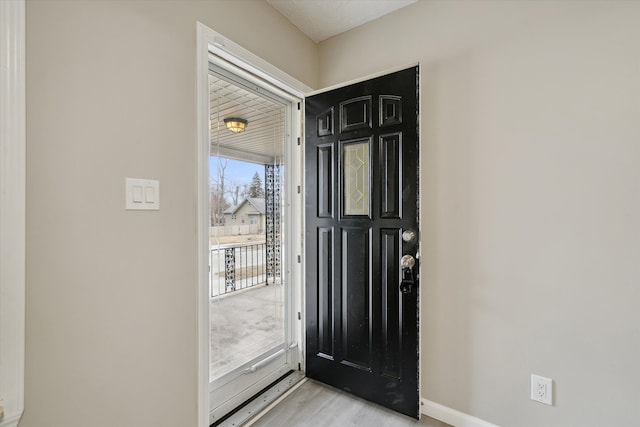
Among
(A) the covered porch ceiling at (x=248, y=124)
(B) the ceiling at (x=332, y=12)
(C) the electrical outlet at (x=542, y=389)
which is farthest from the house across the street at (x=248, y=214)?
(C) the electrical outlet at (x=542, y=389)

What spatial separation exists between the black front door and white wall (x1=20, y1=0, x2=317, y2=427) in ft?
3.12

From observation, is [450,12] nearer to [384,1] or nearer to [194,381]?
[384,1]

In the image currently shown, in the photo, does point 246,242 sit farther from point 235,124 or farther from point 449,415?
point 449,415

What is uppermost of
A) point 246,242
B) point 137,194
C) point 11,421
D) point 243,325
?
point 137,194

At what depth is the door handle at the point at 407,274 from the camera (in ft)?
5.78

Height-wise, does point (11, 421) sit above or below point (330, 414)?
above

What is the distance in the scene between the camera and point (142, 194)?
1.30m

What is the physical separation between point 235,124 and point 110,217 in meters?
1.05

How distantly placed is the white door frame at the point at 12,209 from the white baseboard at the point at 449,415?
202 centimetres

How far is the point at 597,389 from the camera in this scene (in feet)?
4.60

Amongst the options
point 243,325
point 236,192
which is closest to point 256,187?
point 236,192

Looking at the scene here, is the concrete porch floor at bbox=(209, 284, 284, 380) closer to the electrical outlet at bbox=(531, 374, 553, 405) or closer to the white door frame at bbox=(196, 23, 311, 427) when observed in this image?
the white door frame at bbox=(196, 23, 311, 427)

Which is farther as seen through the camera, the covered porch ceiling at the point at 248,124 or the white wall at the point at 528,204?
the covered porch ceiling at the point at 248,124

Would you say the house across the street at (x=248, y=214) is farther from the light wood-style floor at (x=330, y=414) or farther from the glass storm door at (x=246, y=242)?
the light wood-style floor at (x=330, y=414)
